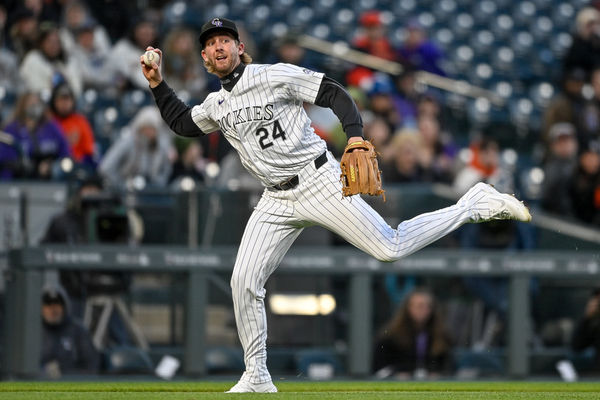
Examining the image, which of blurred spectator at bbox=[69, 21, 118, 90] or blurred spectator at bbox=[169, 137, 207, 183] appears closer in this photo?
blurred spectator at bbox=[169, 137, 207, 183]

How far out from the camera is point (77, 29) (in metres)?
9.63

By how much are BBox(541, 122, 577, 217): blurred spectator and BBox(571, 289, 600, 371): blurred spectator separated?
1046 mm

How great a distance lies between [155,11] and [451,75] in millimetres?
3159

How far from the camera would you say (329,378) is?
712cm

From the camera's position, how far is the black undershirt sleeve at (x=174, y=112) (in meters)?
5.12

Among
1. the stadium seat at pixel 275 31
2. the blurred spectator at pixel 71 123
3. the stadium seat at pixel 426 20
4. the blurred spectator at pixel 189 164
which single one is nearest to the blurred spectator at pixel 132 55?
the blurred spectator at pixel 71 123

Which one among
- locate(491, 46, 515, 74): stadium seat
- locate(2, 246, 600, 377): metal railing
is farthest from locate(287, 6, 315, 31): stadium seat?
locate(2, 246, 600, 377): metal railing

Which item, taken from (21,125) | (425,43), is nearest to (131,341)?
(21,125)

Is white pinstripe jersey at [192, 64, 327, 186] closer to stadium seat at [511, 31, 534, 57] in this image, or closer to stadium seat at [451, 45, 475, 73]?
stadium seat at [451, 45, 475, 73]

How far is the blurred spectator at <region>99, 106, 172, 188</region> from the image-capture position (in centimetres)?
812

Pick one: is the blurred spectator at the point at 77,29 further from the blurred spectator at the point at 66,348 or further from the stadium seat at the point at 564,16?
the stadium seat at the point at 564,16

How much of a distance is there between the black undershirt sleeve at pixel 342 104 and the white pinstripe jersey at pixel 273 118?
0.16 feet

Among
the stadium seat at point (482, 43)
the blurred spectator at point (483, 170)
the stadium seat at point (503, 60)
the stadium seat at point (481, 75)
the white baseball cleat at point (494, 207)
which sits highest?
the stadium seat at point (482, 43)

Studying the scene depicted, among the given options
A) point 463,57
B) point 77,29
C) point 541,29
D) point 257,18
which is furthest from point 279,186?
point 541,29
